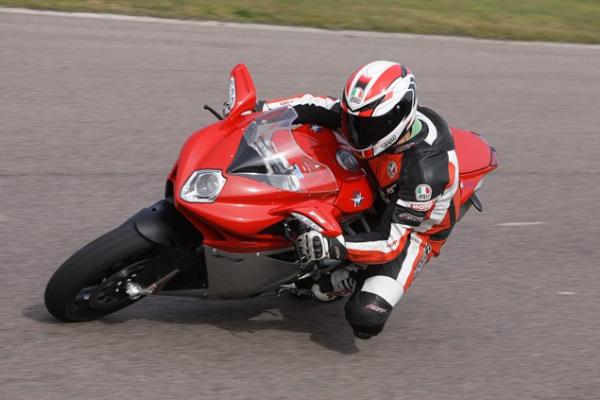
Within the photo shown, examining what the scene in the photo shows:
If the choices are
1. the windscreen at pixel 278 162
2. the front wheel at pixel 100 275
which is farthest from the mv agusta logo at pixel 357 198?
the front wheel at pixel 100 275

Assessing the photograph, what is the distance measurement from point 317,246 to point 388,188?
0.60 m

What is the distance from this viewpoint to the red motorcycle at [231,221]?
4785 millimetres

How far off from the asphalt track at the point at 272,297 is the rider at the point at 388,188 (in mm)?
335

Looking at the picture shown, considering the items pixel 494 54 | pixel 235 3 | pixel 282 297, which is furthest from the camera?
pixel 235 3

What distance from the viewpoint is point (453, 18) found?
42.7 ft

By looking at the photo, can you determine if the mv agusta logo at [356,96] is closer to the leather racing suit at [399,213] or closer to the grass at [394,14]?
the leather racing suit at [399,213]

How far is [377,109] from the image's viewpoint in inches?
189

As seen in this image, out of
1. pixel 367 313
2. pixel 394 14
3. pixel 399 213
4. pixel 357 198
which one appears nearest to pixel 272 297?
pixel 367 313

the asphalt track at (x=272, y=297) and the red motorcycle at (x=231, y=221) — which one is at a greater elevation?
the red motorcycle at (x=231, y=221)

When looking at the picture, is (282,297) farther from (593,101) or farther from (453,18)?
(453,18)

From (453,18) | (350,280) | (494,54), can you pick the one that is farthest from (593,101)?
(350,280)

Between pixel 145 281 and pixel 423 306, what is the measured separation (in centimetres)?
168

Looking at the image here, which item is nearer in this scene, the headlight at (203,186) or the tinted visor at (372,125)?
the headlight at (203,186)

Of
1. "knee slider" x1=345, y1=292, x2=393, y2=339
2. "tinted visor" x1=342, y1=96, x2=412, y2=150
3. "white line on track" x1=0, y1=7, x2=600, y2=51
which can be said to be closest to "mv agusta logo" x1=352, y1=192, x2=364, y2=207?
"tinted visor" x1=342, y1=96, x2=412, y2=150
